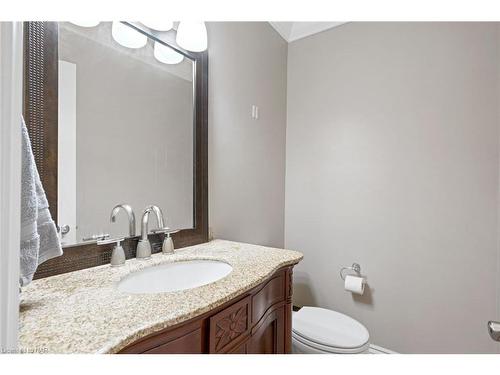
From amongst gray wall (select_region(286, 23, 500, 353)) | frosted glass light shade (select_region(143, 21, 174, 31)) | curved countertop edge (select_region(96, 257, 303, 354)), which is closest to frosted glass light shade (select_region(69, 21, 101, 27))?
frosted glass light shade (select_region(143, 21, 174, 31))

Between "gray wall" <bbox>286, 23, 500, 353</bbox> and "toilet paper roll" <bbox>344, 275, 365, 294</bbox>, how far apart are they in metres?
0.10

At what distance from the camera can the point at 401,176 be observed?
1.61m

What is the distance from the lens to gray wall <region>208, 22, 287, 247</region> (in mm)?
1496

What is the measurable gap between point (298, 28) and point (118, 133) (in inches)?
67.6

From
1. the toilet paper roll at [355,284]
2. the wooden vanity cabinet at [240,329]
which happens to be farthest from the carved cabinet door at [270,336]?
the toilet paper roll at [355,284]

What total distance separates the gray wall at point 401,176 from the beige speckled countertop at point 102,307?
42.9 inches

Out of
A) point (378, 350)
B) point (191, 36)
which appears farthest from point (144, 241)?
point (378, 350)

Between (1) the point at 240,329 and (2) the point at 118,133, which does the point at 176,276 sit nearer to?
(1) the point at 240,329

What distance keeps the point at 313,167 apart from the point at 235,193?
2.36 ft

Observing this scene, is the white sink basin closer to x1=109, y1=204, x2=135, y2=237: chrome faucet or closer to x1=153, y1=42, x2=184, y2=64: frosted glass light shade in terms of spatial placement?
x1=109, y1=204, x2=135, y2=237: chrome faucet
